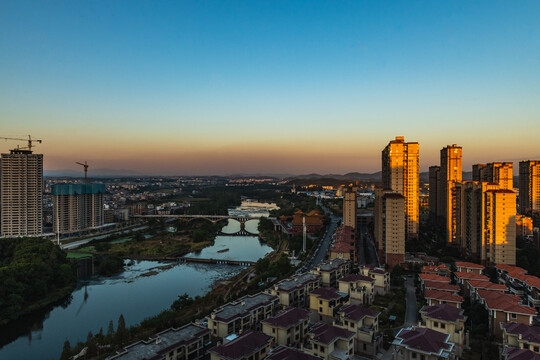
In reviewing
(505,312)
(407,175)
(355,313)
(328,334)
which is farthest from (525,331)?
(407,175)

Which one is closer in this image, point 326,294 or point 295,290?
point 326,294

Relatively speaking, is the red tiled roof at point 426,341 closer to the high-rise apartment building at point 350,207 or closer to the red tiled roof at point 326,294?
the red tiled roof at point 326,294

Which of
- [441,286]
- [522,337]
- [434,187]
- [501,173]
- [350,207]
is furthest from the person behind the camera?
[434,187]

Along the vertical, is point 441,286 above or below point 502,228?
below

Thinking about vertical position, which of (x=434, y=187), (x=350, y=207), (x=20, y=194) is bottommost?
(x=350, y=207)

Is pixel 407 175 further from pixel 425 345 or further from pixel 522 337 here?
pixel 425 345

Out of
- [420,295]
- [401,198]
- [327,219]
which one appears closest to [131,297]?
[420,295]

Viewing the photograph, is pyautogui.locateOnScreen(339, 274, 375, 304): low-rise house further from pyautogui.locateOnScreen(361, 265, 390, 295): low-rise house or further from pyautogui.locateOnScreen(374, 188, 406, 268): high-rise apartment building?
pyautogui.locateOnScreen(374, 188, 406, 268): high-rise apartment building
